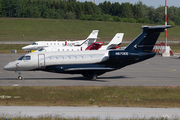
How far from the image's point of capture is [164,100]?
65.3ft

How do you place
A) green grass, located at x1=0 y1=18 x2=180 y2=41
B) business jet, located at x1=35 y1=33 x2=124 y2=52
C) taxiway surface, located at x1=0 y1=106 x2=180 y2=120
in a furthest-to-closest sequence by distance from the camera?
green grass, located at x1=0 y1=18 x2=180 y2=41
business jet, located at x1=35 y1=33 x2=124 y2=52
taxiway surface, located at x1=0 y1=106 x2=180 y2=120

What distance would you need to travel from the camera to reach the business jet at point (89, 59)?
29281mm

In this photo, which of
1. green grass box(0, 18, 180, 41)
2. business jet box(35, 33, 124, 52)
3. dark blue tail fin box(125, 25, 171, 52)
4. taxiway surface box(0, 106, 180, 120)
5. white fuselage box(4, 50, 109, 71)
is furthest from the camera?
green grass box(0, 18, 180, 41)

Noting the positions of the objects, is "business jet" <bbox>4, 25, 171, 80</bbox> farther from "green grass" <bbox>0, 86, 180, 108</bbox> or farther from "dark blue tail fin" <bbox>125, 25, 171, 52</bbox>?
"green grass" <bbox>0, 86, 180, 108</bbox>

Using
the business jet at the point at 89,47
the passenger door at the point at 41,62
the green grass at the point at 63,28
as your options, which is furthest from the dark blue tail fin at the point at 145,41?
the green grass at the point at 63,28

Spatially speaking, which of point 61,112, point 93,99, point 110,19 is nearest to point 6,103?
point 61,112

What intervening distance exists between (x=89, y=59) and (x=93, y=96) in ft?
30.2

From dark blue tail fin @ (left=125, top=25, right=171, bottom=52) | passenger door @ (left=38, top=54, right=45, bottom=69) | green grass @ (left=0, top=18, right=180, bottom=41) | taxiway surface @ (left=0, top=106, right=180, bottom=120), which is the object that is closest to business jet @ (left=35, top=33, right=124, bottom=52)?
passenger door @ (left=38, top=54, right=45, bottom=69)

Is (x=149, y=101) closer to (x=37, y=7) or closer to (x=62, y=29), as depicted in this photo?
(x=62, y=29)

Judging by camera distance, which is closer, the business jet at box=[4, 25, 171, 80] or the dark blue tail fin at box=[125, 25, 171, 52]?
the business jet at box=[4, 25, 171, 80]

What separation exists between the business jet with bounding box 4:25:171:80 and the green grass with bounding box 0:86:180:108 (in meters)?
5.57

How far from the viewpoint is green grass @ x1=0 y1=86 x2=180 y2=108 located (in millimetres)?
18781

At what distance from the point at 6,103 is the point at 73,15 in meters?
178

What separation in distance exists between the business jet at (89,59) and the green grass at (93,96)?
5.57m
